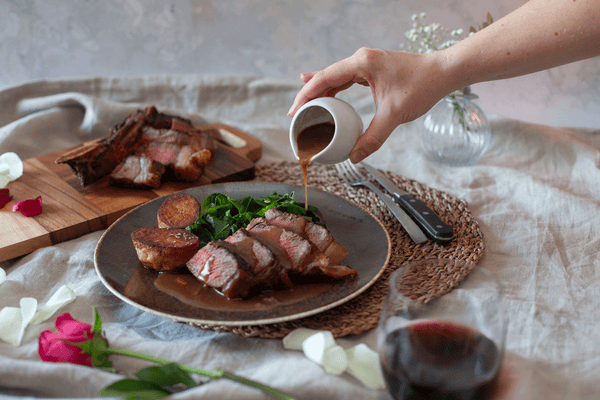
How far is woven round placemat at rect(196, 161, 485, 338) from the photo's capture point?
1.63m

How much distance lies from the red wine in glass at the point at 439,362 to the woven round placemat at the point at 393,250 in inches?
4.0

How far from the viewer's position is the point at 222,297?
178 centimetres

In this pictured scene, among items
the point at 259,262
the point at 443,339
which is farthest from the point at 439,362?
the point at 259,262

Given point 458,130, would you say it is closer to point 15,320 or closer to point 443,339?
point 443,339

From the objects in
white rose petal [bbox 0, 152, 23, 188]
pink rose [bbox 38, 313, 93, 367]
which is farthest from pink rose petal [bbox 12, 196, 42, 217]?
pink rose [bbox 38, 313, 93, 367]

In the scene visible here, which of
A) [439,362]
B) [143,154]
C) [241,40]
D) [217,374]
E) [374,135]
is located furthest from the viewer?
[241,40]

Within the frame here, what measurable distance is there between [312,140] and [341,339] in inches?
35.7

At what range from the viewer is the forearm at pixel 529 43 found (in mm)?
1873

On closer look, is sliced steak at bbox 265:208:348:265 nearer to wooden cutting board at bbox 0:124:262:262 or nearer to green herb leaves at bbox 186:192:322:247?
green herb leaves at bbox 186:192:322:247

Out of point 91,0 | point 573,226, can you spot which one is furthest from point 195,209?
point 91,0

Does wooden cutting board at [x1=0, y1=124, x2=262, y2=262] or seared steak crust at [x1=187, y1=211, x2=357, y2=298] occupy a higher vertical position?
seared steak crust at [x1=187, y1=211, x2=357, y2=298]

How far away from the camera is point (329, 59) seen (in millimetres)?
4285

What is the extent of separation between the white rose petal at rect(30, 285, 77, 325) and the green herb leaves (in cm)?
55

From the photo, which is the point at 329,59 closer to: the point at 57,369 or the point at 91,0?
the point at 91,0
